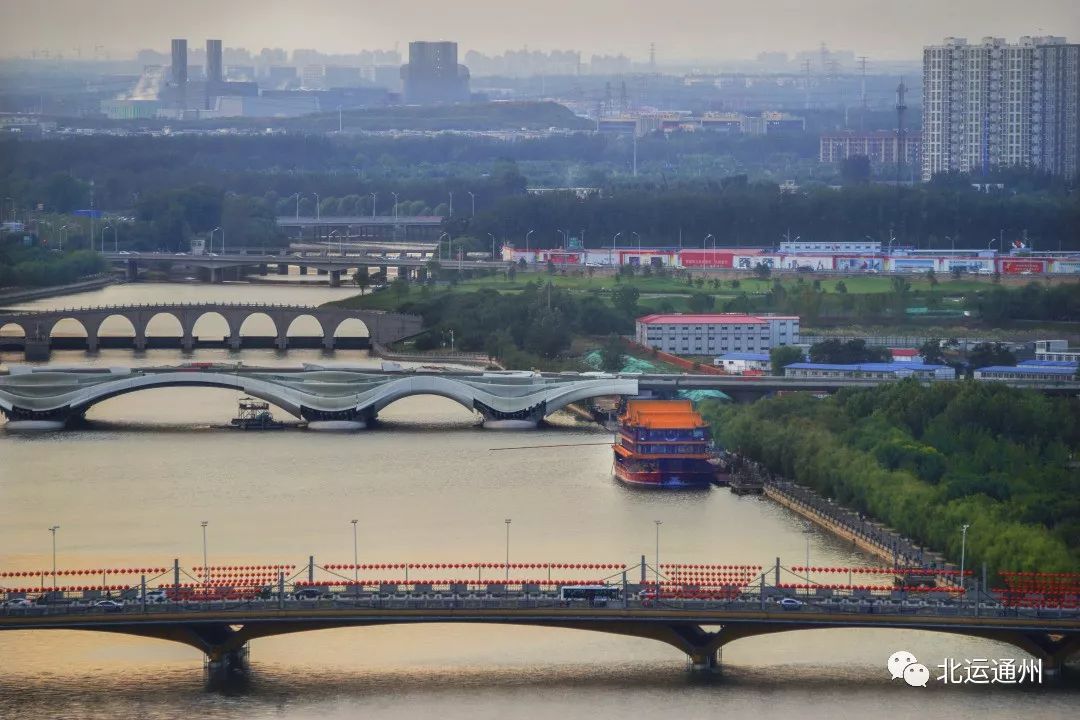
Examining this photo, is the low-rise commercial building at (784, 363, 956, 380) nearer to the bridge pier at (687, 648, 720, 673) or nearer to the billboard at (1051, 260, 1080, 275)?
the bridge pier at (687, 648, 720, 673)

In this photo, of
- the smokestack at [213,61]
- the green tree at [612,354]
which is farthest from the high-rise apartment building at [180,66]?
the green tree at [612,354]

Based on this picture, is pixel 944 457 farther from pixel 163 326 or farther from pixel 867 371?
pixel 163 326

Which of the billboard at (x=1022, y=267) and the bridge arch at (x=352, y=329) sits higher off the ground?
the billboard at (x=1022, y=267)

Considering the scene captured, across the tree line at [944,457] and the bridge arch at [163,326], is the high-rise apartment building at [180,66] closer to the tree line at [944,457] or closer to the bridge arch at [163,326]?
the bridge arch at [163,326]

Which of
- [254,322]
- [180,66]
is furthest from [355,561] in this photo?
[180,66]

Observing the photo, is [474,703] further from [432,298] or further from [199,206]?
[199,206]

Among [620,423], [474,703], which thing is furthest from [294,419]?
[474,703]

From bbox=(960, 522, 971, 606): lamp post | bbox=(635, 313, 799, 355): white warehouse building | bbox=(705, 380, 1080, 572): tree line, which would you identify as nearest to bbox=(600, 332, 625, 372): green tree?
bbox=(635, 313, 799, 355): white warehouse building
